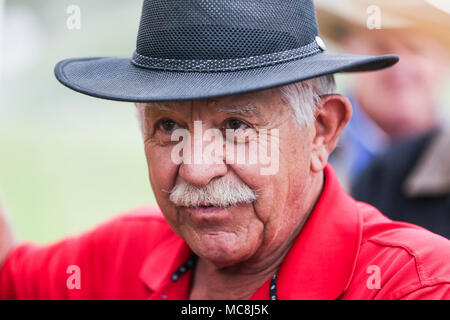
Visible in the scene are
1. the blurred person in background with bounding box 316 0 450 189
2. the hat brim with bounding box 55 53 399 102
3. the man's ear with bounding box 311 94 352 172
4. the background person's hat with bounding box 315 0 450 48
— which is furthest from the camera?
the blurred person in background with bounding box 316 0 450 189

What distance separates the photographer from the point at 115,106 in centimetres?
1326

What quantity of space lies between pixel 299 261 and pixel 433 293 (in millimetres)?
479

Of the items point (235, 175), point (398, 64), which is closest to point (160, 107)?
point (235, 175)

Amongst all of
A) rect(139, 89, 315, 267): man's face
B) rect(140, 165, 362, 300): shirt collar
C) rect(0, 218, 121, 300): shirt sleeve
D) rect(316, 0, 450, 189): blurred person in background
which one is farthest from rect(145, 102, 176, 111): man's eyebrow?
rect(316, 0, 450, 189): blurred person in background

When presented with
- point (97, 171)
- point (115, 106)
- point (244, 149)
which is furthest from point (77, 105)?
point (244, 149)

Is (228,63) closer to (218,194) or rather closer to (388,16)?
(218,194)

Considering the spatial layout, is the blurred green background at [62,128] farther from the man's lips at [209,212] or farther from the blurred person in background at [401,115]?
the man's lips at [209,212]

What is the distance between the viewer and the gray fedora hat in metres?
1.67

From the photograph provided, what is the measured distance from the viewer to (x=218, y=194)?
1.82 m

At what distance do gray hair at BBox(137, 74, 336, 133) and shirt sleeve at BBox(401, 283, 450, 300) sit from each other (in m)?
0.66

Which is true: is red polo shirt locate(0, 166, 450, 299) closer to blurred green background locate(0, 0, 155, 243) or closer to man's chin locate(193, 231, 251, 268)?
man's chin locate(193, 231, 251, 268)

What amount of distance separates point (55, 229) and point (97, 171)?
256cm

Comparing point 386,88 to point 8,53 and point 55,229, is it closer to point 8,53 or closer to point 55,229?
point 55,229

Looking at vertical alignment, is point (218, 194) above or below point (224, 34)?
below
